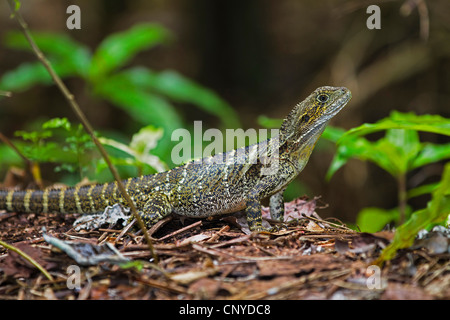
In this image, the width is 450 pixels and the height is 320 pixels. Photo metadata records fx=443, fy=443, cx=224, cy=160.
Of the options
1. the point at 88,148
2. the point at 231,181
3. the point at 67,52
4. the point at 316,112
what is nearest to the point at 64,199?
the point at 88,148

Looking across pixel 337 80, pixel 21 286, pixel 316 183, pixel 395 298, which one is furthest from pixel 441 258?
pixel 337 80

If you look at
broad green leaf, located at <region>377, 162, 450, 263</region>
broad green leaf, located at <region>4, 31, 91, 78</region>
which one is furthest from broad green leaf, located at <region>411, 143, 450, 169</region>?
broad green leaf, located at <region>4, 31, 91, 78</region>

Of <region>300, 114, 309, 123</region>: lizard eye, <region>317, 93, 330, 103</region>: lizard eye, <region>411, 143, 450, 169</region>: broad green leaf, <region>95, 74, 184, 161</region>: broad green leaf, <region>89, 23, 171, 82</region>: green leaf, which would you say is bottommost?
<region>411, 143, 450, 169</region>: broad green leaf

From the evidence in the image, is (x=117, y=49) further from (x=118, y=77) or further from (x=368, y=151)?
(x=368, y=151)

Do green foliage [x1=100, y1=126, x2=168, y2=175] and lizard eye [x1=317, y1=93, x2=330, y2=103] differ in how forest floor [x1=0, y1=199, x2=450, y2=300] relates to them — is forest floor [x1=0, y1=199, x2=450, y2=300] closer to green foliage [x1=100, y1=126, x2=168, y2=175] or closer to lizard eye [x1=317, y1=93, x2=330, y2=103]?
lizard eye [x1=317, y1=93, x2=330, y2=103]

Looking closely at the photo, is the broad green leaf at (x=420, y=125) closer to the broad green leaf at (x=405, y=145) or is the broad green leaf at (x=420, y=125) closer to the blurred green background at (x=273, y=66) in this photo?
the broad green leaf at (x=405, y=145)

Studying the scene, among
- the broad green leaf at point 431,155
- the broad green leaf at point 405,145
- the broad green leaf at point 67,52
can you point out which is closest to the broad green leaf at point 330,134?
the broad green leaf at point 405,145
